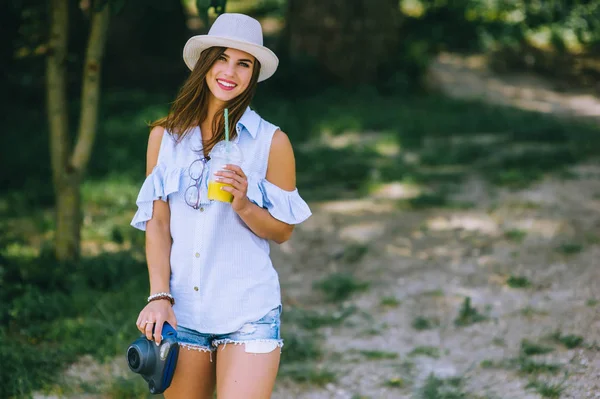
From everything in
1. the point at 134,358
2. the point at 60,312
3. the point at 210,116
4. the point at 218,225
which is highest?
the point at 210,116

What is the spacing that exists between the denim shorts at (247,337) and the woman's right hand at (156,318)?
86 millimetres

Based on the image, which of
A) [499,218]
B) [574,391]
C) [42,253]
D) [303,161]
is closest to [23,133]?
[303,161]

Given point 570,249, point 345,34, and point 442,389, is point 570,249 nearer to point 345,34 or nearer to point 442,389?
point 442,389

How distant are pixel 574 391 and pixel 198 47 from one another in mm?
2270

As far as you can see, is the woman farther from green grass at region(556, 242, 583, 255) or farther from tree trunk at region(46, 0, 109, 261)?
green grass at region(556, 242, 583, 255)

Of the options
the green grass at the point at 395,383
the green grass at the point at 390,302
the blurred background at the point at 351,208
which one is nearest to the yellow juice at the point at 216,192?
the blurred background at the point at 351,208

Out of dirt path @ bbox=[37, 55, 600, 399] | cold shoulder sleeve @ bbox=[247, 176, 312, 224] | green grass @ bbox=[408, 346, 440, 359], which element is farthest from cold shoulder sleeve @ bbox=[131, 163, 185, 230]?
green grass @ bbox=[408, 346, 440, 359]

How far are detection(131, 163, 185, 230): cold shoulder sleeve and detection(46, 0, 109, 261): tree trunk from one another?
2213 mm

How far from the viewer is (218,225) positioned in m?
2.67

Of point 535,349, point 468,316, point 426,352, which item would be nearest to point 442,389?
point 426,352

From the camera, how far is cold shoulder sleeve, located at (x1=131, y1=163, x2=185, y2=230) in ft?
8.83

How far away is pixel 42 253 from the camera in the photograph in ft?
17.2

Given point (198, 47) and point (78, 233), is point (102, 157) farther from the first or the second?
point (198, 47)

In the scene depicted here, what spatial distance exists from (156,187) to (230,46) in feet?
1.74
